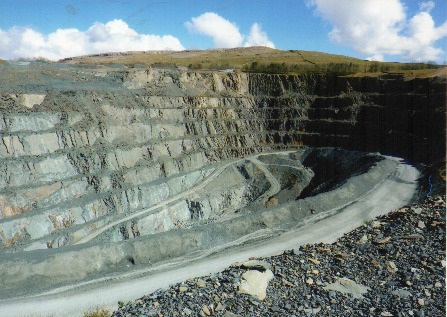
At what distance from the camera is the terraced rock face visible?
24.7m

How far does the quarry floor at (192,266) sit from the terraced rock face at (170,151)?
120 centimetres

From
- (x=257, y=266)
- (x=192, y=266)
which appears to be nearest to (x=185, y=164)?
(x=192, y=266)

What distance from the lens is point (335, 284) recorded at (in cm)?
1415

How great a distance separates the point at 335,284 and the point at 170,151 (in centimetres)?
2961

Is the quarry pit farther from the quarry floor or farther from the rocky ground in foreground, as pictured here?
the rocky ground in foreground

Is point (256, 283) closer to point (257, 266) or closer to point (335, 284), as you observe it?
point (257, 266)

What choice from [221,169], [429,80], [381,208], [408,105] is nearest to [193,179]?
[221,169]

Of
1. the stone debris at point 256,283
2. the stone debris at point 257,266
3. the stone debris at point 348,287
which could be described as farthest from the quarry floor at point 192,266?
the stone debris at point 348,287

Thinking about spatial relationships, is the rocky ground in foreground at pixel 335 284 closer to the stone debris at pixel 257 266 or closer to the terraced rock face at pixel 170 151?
the stone debris at pixel 257 266

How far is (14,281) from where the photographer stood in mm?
16641

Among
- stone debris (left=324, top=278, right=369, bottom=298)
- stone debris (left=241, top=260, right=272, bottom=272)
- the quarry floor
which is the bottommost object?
the quarry floor

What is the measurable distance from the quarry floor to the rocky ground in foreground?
1.90 m

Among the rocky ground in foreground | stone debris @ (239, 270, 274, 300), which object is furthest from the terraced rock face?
stone debris @ (239, 270, 274, 300)

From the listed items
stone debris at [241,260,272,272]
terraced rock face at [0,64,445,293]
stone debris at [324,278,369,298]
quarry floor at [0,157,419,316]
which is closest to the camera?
stone debris at [324,278,369,298]
